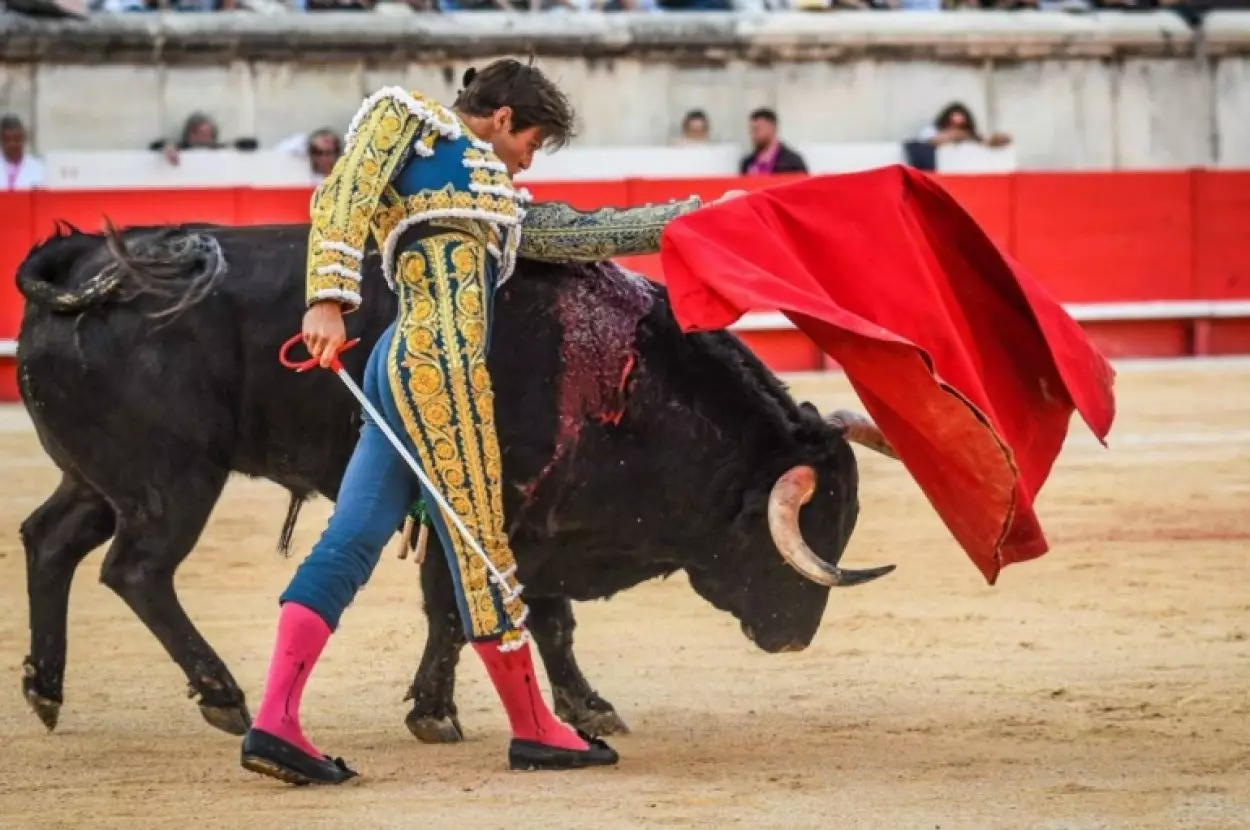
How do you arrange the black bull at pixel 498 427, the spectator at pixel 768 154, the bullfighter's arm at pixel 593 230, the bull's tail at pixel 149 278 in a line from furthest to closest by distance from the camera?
1. the spectator at pixel 768 154
2. the bull's tail at pixel 149 278
3. the black bull at pixel 498 427
4. the bullfighter's arm at pixel 593 230

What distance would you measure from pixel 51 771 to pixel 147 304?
0.96 metres

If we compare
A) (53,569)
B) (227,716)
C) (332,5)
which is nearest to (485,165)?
(227,716)

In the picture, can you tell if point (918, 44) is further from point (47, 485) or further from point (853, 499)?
point (853, 499)

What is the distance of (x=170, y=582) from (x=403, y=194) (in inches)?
43.6

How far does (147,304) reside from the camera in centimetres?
456

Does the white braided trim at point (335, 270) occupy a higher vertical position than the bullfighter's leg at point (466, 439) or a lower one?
higher

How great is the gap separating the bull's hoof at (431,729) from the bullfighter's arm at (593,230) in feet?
2.95

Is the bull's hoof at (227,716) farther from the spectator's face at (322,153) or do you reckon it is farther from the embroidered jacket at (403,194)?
the spectator's face at (322,153)

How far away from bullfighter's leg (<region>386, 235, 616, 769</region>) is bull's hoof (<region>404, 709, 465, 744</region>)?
43cm

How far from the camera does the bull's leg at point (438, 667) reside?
4363 mm

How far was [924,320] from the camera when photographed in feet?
13.7

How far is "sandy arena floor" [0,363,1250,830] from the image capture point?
11.9 feet

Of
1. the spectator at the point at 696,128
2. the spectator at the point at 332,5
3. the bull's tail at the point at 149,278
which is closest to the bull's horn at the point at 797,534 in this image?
the bull's tail at the point at 149,278

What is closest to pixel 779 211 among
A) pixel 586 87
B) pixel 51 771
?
pixel 51 771
